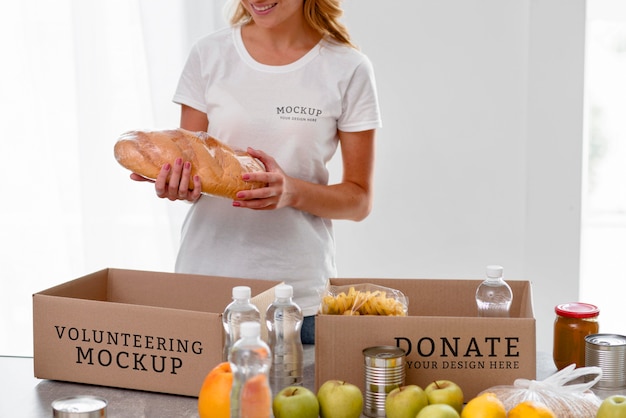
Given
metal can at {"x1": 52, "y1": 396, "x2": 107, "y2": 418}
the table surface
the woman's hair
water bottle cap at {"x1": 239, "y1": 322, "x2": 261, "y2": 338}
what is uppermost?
the woman's hair

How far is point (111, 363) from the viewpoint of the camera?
153 cm

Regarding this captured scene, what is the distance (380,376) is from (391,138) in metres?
1.83

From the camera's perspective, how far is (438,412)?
3.95 feet

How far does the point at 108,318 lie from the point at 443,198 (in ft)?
6.07

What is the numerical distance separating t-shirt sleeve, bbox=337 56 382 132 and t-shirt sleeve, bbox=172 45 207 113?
36 cm

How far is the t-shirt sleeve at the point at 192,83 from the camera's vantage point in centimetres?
199

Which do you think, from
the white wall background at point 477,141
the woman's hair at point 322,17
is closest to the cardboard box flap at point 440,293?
the woman's hair at point 322,17

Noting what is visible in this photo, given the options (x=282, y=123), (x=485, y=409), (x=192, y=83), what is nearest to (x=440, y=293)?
(x=485, y=409)

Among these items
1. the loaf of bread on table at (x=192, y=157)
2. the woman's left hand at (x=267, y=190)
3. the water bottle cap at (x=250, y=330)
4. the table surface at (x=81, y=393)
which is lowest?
the table surface at (x=81, y=393)

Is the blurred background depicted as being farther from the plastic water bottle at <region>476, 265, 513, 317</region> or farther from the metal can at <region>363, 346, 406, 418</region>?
the metal can at <region>363, 346, 406, 418</region>

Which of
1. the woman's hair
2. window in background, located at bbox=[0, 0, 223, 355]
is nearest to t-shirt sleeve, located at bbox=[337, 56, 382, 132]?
the woman's hair

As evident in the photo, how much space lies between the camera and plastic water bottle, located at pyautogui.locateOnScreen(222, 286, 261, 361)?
53.7 inches

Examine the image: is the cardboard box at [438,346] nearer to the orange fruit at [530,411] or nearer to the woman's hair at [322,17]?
the orange fruit at [530,411]

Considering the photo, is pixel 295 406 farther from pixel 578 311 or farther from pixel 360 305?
pixel 578 311
